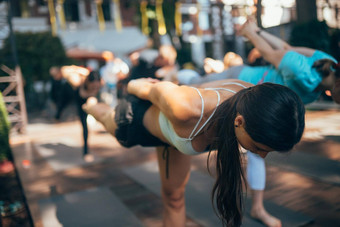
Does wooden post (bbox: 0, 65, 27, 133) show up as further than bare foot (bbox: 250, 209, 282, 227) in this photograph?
Yes

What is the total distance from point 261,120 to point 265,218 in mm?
1590

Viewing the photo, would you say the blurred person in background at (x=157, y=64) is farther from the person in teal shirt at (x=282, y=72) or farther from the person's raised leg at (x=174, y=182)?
the person's raised leg at (x=174, y=182)

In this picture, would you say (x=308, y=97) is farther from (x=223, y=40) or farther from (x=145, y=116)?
(x=223, y=40)

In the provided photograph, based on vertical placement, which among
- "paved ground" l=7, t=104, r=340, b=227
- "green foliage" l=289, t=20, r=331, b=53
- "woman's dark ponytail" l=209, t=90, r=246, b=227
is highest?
"green foliage" l=289, t=20, r=331, b=53

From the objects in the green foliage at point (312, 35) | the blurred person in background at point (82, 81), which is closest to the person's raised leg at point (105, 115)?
the blurred person in background at point (82, 81)

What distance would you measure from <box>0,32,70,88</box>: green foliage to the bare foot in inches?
466

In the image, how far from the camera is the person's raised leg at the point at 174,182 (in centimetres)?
213

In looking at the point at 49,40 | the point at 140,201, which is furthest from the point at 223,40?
the point at 140,201

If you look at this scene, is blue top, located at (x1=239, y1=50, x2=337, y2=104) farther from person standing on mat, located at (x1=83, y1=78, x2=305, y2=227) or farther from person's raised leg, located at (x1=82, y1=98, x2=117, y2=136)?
person's raised leg, located at (x1=82, y1=98, x2=117, y2=136)

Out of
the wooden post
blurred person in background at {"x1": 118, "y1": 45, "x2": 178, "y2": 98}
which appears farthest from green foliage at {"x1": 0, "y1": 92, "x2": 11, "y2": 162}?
the wooden post

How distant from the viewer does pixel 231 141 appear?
4.67 ft

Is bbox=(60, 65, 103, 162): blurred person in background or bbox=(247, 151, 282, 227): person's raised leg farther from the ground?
bbox=(60, 65, 103, 162): blurred person in background

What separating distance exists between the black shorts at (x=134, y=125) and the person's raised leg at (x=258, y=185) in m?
0.95

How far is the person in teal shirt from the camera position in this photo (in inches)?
81.9
